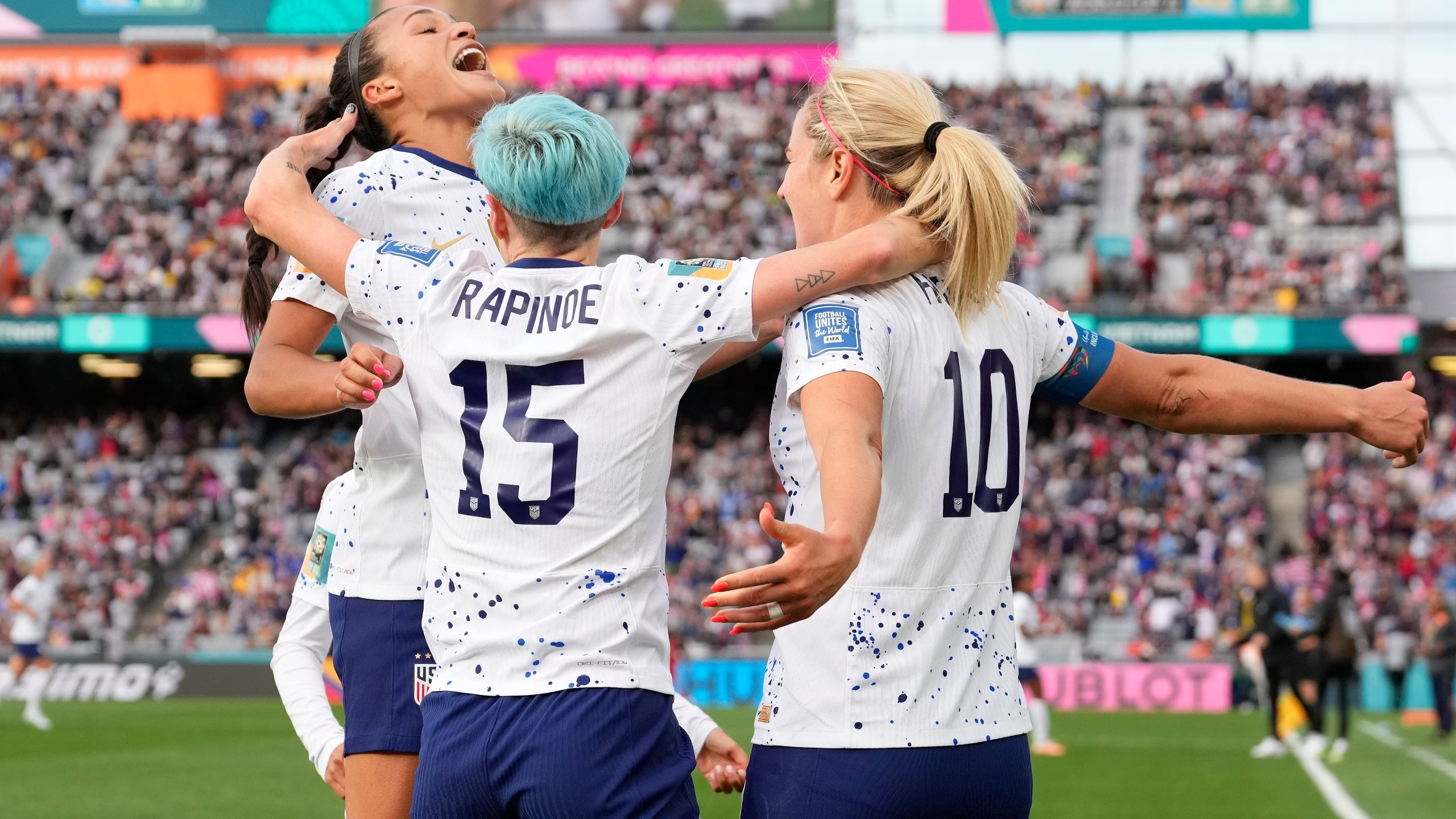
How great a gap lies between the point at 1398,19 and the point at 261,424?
28.5m

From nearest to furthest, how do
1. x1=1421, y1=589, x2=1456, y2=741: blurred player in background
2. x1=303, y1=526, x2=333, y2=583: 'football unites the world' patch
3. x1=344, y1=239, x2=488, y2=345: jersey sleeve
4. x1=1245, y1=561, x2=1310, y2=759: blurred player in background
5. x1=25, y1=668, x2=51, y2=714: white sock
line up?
x1=344, y1=239, x2=488, y2=345: jersey sleeve < x1=303, y1=526, x2=333, y2=583: 'football unites the world' patch < x1=1245, y1=561, x2=1310, y2=759: blurred player in background < x1=25, y1=668, x2=51, y2=714: white sock < x1=1421, y1=589, x2=1456, y2=741: blurred player in background

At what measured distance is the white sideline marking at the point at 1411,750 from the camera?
13.8m

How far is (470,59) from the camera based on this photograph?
145 inches

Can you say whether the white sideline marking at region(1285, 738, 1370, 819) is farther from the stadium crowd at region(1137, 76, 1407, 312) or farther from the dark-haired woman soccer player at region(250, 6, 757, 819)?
the stadium crowd at region(1137, 76, 1407, 312)

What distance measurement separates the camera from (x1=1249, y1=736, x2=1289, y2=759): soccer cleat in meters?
14.5

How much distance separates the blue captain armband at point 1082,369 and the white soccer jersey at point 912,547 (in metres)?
0.32

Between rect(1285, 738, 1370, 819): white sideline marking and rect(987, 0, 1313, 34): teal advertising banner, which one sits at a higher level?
rect(987, 0, 1313, 34): teal advertising banner

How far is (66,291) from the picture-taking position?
29547 millimetres

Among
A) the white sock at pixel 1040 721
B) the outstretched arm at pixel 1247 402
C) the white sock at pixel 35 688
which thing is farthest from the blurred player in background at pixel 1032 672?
the outstretched arm at pixel 1247 402

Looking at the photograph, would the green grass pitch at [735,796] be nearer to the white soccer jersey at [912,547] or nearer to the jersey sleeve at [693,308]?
the white soccer jersey at [912,547]

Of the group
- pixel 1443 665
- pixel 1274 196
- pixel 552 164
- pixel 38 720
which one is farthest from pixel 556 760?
pixel 1274 196

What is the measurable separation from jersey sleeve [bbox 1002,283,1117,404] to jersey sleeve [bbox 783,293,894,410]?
1.45 ft

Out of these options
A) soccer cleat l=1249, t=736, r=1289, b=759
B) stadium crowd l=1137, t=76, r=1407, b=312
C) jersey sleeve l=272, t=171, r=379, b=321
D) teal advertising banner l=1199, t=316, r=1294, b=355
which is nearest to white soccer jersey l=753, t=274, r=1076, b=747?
jersey sleeve l=272, t=171, r=379, b=321

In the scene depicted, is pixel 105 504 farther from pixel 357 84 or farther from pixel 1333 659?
pixel 357 84
